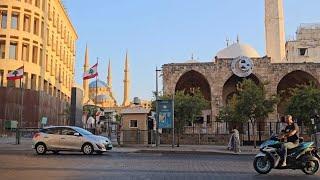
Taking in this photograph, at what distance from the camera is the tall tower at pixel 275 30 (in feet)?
195

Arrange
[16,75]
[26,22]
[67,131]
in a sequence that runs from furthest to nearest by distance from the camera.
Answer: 1. [26,22]
2. [16,75]
3. [67,131]

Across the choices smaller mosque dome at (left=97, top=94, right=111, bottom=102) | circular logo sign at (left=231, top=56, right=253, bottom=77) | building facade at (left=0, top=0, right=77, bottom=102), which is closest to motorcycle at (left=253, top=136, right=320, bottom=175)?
circular logo sign at (left=231, top=56, right=253, bottom=77)

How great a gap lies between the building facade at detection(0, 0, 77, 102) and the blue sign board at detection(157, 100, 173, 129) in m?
24.0

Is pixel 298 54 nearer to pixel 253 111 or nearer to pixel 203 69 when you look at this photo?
pixel 203 69

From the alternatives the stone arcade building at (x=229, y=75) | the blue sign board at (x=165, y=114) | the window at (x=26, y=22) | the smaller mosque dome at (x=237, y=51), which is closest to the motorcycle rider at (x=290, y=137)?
the blue sign board at (x=165, y=114)

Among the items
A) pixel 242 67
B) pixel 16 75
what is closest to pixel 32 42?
pixel 16 75

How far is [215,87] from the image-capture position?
46.6 m

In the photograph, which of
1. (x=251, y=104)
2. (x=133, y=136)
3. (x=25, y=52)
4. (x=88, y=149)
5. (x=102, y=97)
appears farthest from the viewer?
(x=102, y=97)

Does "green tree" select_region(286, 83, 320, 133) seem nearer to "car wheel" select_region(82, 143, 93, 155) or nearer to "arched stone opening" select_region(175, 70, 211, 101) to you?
"car wheel" select_region(82, 143, 93, 155)

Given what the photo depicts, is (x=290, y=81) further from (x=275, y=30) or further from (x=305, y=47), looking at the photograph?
(x=305, y=47)

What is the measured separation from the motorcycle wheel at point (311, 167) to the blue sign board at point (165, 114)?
599 inches

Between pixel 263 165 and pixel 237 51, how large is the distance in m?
44.5

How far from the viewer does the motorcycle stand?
11539 mm

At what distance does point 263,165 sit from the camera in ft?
38.5
